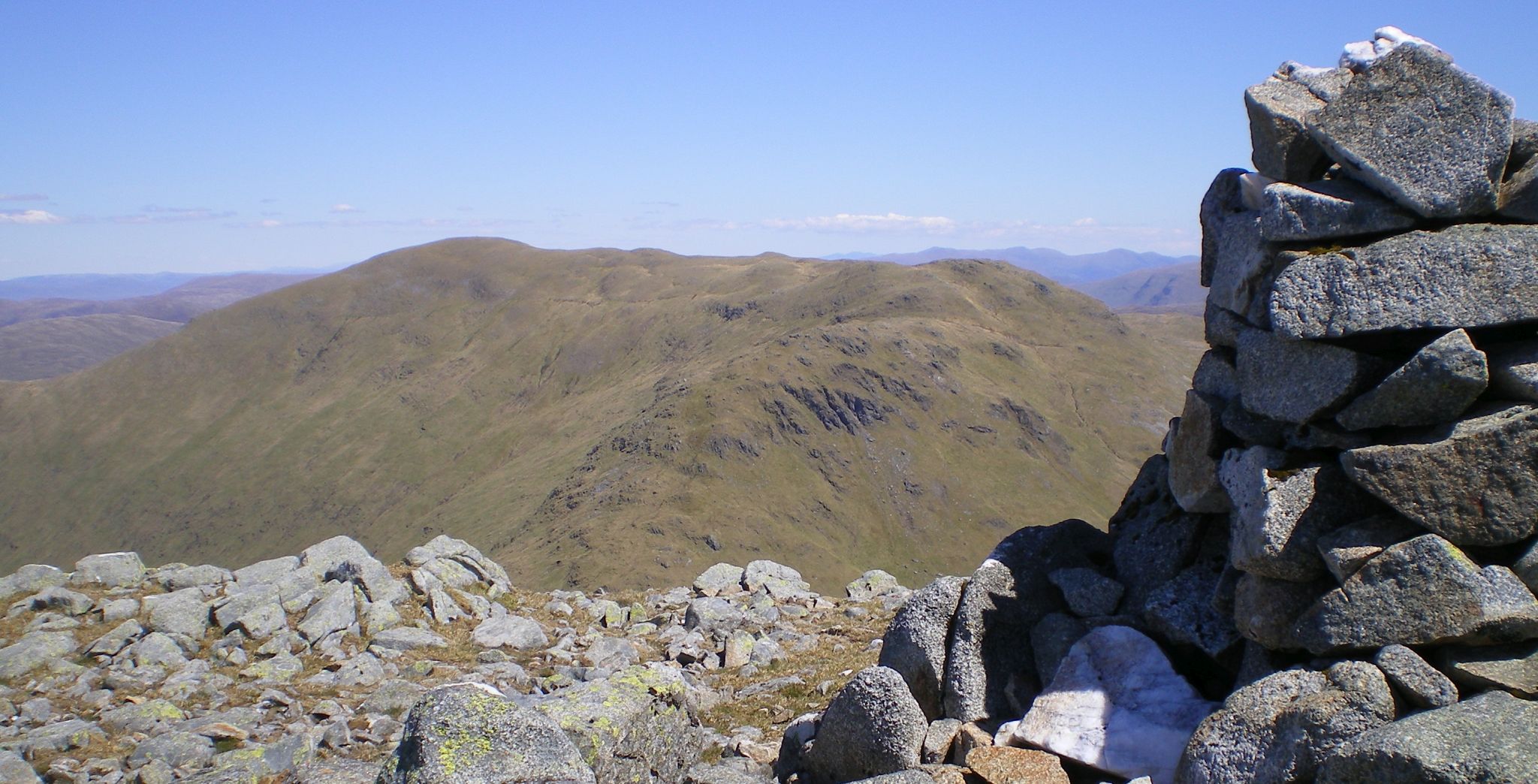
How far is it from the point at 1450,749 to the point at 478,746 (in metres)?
8.73

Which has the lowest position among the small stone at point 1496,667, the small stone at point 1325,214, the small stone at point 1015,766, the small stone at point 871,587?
the small stone at point 871,587

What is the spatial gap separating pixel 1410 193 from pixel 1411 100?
Result: 4.13 ft

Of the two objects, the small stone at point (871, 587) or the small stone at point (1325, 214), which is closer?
the small stone at point (1325, 214)

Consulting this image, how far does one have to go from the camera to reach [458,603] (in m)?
25.7

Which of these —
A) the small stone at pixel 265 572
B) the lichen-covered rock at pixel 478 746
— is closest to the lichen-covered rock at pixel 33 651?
the small stone at pixel 265 572

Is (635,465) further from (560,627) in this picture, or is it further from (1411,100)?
(1411,100)

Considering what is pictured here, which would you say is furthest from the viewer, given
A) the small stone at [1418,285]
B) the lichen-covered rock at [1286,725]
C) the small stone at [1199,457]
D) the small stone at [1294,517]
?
the small stone at [1199,457]

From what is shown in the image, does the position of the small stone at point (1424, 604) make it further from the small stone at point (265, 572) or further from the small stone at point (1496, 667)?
the small stone at point (265, 572)

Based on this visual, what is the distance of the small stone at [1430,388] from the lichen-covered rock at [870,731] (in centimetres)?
632

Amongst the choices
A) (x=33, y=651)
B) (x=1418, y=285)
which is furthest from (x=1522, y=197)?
(x=33, y=651)

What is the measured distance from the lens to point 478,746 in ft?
28.5

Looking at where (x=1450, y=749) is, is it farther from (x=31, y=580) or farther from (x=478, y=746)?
(x=31, y=580)

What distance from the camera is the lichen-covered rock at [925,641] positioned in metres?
12.6

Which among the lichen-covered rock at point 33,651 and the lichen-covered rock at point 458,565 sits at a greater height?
the lichen-covered rock at point 33,651
